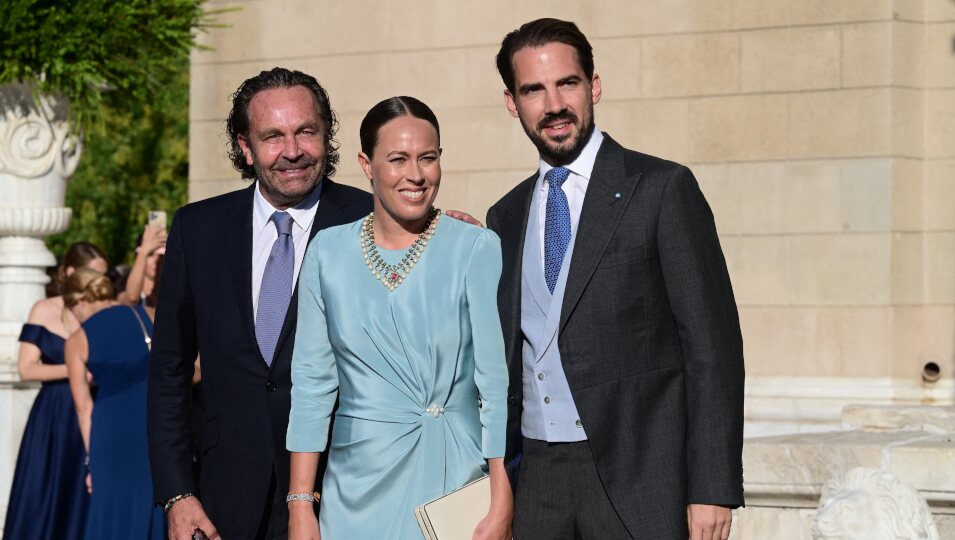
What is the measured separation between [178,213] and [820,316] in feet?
18.6

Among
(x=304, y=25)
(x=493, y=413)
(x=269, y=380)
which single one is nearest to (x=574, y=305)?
(x=493, y=413)

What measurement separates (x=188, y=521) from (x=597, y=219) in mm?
1485

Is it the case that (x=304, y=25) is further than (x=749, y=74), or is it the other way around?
(x=304, y=25)

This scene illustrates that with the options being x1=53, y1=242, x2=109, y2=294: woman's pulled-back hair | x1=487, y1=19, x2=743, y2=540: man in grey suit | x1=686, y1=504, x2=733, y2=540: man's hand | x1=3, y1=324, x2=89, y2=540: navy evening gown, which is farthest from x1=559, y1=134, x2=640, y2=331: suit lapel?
x1=53, y1=242, x2=109, y2=294: woman's pulled-back hair

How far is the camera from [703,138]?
10.1 metres

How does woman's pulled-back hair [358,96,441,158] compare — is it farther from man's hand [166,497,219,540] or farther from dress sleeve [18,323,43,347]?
dress sleeve [18,323,43,347]

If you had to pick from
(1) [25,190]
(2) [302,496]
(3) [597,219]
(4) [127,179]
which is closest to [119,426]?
(1) [25,190]

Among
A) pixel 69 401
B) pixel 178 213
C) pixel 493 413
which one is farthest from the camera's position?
pixel 69 401

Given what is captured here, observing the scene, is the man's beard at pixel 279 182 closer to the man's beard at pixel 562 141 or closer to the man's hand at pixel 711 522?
the man's beard at pixel 562 141

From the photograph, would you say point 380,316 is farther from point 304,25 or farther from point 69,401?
point 304,25

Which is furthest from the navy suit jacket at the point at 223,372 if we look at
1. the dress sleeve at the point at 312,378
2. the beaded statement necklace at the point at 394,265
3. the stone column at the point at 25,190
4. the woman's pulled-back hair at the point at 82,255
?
the stone column at the point at 25,190

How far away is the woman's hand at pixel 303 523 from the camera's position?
424 cm

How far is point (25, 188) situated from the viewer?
1095 cm

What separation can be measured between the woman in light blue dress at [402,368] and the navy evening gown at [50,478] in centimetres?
539
